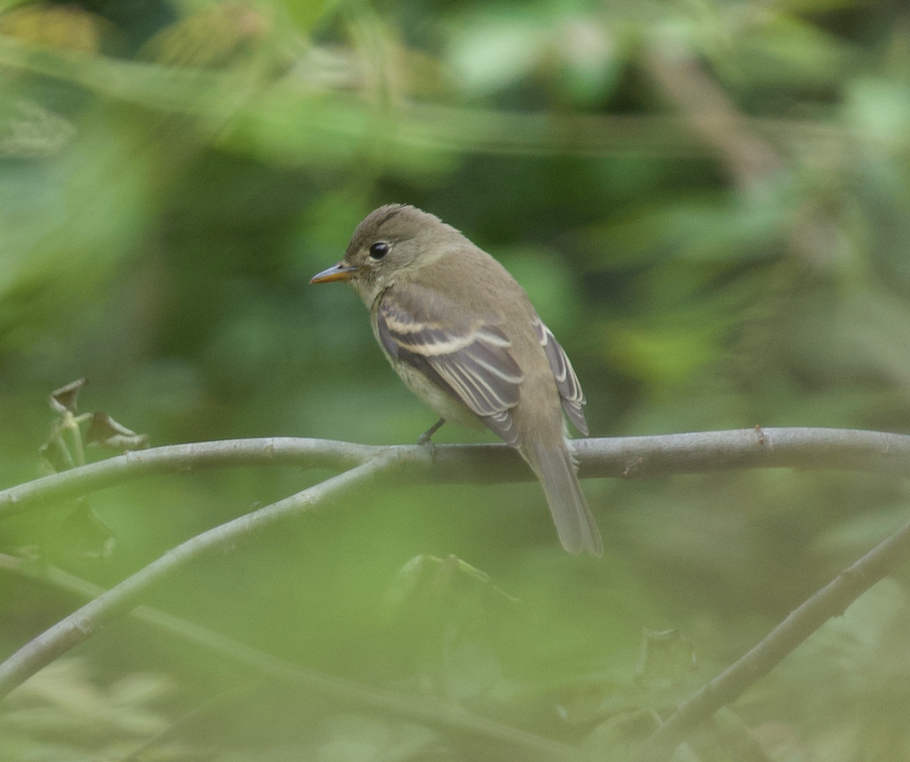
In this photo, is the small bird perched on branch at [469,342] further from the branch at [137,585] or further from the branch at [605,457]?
the branch at [137,585]

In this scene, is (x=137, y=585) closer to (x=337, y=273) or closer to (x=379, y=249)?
(x=337, y=273)

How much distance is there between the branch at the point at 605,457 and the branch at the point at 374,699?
40 cm

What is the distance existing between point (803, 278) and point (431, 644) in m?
2.98

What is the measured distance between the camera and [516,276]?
4.14 metres

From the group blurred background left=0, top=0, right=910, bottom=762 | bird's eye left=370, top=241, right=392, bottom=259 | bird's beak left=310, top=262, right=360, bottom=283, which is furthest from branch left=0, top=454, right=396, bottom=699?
bird's eye left=370, top=241, right=392, bottom=259

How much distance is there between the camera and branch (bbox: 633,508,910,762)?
1.56 meters

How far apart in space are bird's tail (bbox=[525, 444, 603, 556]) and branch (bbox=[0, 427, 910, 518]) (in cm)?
19

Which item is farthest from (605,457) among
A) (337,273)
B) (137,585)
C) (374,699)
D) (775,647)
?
(337,273)

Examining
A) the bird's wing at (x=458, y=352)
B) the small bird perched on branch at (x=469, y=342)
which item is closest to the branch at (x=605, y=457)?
the small bird perched on branch at (x=469, y=342)

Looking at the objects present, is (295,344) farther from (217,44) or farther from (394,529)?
(394,529)

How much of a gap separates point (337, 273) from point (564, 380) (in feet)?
3.61

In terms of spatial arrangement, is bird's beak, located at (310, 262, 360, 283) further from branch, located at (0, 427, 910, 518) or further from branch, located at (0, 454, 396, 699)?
branch, located at (0, 454, 396, 699)

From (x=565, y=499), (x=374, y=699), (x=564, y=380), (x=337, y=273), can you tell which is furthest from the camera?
(x=337, y=273)

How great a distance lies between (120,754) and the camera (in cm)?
163
